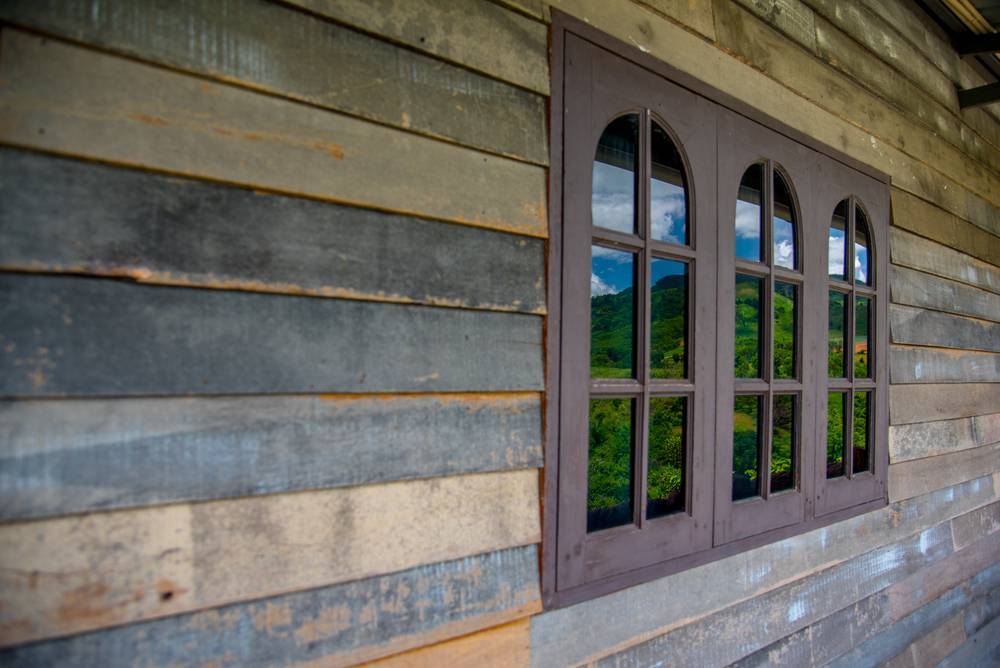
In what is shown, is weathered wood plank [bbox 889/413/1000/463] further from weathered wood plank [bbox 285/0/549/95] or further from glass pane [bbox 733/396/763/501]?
weathered wood plank [bbox 285/0/549/95]

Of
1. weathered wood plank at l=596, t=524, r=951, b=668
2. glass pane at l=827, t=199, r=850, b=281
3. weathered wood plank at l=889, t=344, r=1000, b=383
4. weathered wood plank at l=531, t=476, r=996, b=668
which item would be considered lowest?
weathered wood plank at l=596, t=524, r=951, b=668

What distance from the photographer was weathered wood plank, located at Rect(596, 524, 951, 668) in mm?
1586

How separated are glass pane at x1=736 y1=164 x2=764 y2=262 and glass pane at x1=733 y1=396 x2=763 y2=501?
1.44ft

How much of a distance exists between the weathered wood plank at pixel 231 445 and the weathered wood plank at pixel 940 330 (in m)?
2.02

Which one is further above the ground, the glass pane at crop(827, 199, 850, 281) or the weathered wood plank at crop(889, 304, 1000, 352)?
the glass pane at crop(827, 199, 850, 281)

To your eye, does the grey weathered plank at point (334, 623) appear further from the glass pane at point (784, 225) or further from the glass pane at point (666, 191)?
the glass pane at point (784, 225)

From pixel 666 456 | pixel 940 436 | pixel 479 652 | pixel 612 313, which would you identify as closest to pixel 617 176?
pixel 612 313

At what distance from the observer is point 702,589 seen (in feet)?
5.56

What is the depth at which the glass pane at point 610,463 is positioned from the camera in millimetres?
1462

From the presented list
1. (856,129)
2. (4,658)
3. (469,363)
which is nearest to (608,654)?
(469,363)

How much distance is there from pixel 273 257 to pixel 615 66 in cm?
97

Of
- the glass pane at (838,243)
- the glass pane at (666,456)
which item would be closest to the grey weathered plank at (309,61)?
the glass pane at (666,456)

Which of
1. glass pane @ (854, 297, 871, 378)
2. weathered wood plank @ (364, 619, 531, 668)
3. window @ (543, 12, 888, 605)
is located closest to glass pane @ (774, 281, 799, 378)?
window @ (543, 12, 888, 605)

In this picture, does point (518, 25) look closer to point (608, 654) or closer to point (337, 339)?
point (337, 339)
